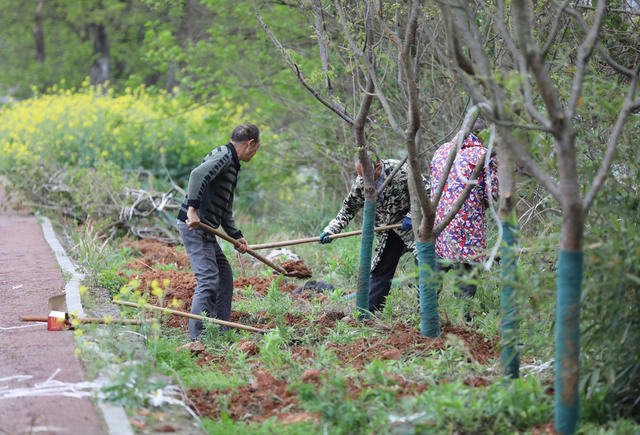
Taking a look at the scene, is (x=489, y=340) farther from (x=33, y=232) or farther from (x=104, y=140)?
(x=104, y=140)

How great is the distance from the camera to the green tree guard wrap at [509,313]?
157 inches

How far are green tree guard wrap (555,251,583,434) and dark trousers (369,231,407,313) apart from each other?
9.96 ft

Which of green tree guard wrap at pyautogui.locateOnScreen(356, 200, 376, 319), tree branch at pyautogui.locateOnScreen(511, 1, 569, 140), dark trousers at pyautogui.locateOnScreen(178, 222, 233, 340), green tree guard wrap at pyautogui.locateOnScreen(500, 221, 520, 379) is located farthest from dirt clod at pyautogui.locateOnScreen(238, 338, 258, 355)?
tree branch at pyautogui.locateOnScreen(511, 1, 569, 140)

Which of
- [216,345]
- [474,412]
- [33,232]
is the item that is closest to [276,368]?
[216,345]

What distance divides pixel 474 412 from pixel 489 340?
165 cm

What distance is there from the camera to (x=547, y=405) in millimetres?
3771

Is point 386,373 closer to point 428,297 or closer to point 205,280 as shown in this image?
point 428,297

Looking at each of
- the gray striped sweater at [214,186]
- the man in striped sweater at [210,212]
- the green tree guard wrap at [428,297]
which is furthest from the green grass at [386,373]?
the gray striped sweater at [214,186]

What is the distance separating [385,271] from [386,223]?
1.36 ft

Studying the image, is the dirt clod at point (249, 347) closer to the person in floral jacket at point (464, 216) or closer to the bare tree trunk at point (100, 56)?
the person in floral jacket at point (464, 216)

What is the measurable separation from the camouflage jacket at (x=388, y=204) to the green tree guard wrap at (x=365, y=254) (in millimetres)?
671

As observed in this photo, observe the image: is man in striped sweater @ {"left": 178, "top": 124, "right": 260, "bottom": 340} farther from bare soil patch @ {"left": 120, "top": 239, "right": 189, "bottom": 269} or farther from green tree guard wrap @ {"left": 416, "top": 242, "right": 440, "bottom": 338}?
bare soil patch @ {"left": 120, "top": 239, "right": 189, "bottom": 269}

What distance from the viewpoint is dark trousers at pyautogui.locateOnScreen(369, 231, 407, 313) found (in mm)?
6539

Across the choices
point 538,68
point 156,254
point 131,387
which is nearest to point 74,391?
point 131,387
